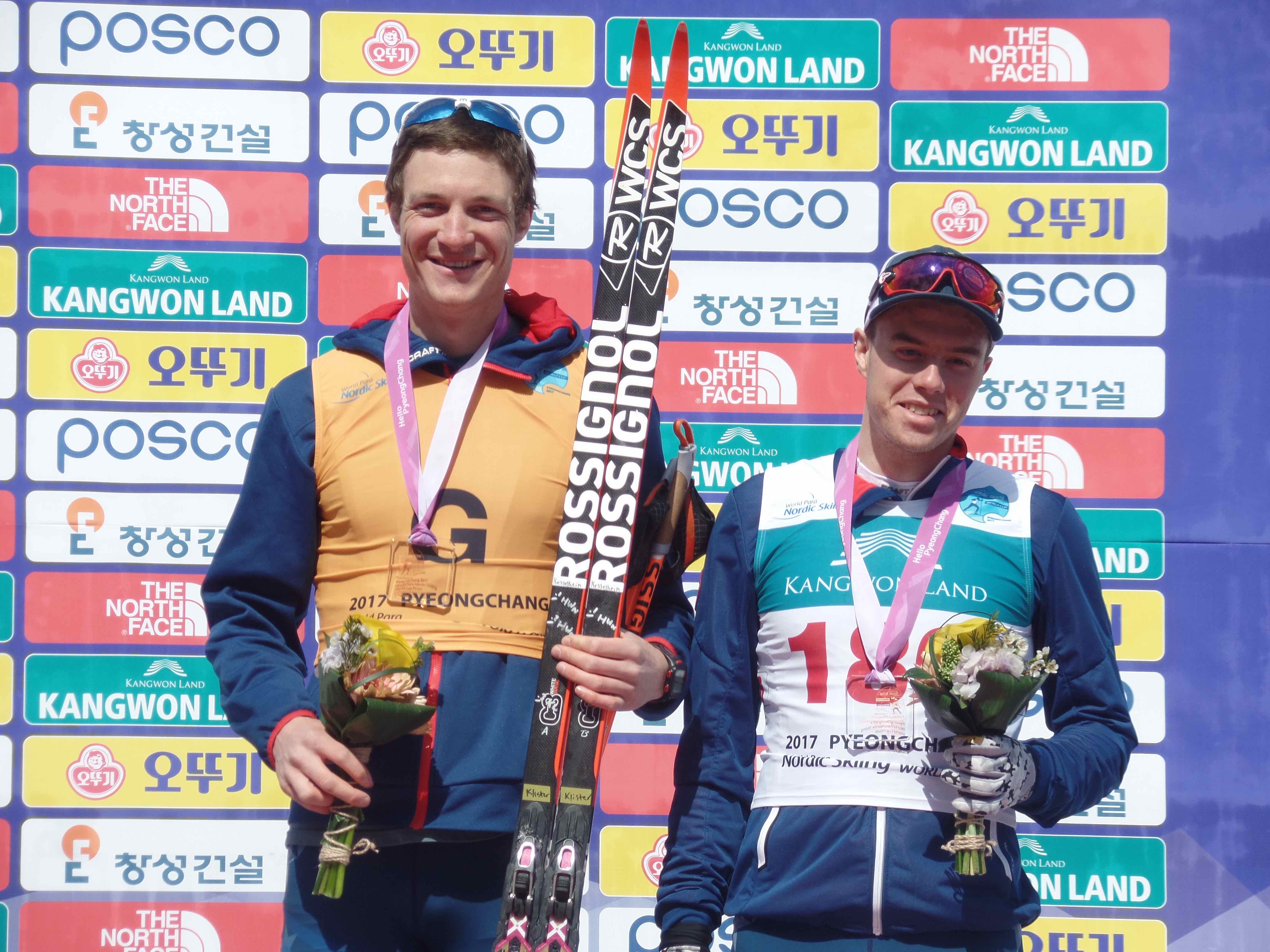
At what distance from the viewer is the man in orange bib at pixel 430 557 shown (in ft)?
5.69

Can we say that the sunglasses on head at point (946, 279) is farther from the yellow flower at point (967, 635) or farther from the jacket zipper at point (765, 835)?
the jacket zipper at point (765, 835)

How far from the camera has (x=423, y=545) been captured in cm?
182

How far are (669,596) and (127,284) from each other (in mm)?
2309

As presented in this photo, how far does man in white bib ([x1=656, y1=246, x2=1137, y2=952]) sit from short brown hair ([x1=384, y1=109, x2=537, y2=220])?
666 mm

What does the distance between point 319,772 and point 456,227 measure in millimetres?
891

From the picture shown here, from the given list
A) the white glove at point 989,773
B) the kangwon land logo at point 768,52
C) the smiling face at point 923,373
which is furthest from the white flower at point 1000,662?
the kangwon land logo at point 768,52

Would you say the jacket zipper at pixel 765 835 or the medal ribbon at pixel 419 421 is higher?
the medal ribbon at pixel 419 421

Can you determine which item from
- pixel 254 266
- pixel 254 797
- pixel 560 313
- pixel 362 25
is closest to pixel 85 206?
pixel 254 266

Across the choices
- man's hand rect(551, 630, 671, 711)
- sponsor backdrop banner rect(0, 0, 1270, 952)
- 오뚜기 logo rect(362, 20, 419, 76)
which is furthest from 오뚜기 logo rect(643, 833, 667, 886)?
오뚜기 logo rect(362, 20, 419, 76)

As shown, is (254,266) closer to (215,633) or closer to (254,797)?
(254,797)

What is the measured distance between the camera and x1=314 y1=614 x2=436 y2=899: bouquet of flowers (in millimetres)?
1638

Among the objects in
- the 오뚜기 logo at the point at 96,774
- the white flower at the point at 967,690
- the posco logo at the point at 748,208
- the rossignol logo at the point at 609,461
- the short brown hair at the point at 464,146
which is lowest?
the 오뚜기 logo at the point at 96,774

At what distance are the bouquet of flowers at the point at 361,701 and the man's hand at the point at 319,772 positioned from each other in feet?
0.09

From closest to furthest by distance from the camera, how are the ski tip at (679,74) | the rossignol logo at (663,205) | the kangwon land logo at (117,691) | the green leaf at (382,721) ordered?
1. the green leaf at (382,721)
2. the rossignol logo at (663,205)
3. the ski tip at (679,74)
4. the kangwon land logo at (117,691)
